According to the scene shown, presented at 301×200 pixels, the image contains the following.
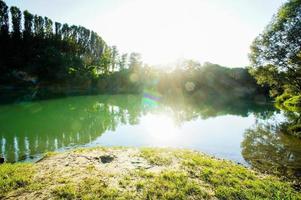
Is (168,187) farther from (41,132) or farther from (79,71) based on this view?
(79,71)

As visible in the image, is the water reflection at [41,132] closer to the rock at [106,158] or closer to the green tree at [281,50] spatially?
the rock at [106,158]

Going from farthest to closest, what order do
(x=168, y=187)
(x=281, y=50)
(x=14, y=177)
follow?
1. (x=281, y=50)
2. (x=14, y=177)
3. (x=168, y=187)

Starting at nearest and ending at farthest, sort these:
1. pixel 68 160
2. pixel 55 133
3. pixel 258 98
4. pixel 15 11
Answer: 1. pixel 68 160
2. pixel 55 133
3. pixel 15 11
4. pixel 258 98

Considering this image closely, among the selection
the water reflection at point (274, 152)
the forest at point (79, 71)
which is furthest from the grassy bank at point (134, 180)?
the forest at point (79, 71)

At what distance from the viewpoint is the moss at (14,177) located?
800 centimetres

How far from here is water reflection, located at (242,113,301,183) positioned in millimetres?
12797

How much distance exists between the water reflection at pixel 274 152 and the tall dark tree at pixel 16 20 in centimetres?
7022

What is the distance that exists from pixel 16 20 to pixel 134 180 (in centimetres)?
7671

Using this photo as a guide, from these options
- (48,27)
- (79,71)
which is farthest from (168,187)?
(48,27)

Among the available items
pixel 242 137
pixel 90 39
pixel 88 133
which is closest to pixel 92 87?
pixel 90 39

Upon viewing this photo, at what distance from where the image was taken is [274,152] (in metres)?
16.1

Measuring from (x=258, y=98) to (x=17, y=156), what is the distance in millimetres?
81564

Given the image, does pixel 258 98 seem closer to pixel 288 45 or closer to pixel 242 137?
pixel 288 45

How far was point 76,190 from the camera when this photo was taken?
307 inches
